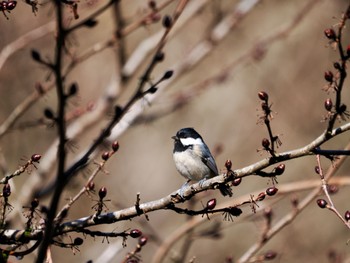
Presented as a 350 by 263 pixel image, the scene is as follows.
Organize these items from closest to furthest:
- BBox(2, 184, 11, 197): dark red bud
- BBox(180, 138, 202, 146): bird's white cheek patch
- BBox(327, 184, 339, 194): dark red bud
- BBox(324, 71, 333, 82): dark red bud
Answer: BBox(324, 71, 333, 82): dark red bud, BBox(2, 184, 11, 197): dark red bud, BBox(327, 184, 339, 194): dark red bud, BBox(180, 138, 202, 146): bird's white cheek patch

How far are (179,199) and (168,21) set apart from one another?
88 cm

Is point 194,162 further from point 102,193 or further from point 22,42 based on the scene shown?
point 102,193

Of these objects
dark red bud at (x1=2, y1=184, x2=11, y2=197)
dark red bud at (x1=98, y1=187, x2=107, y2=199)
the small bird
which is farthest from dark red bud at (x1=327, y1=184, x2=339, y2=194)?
dark red bud at (x1=2, y1=184, x2=11, y2=197)

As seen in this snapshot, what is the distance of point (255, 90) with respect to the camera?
9.55m

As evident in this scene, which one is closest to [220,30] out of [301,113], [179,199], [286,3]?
[179,199]

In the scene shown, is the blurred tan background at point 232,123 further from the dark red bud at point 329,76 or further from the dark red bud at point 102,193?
the dark red bud at point 329,76

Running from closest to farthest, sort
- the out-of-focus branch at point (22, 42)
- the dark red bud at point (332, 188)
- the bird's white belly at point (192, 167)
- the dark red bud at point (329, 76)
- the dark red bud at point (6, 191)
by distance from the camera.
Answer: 1. the dark red bud at point (329, 76)
2. the dark red bud at point (6, 191)
3. the dark red bud at point (332, 188)
4. the out-of-focus branch at point (22, 42)
5. the bird's white belly at point (192, 167)

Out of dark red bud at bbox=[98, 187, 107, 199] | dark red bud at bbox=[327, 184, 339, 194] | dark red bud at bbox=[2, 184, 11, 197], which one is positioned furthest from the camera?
dark red bud at bbox=[327, 184, 339, 194]

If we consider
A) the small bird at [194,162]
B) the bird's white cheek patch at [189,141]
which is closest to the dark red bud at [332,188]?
the small bird at [194,162]

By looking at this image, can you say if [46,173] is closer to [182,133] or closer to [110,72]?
[182,133]

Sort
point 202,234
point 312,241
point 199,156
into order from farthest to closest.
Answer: point 312,241
point 199,156
point 202,234

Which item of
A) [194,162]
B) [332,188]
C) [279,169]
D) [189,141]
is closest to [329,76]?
[279,169]

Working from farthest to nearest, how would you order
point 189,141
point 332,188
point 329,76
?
point 189,141, point 332,188, point 329,76

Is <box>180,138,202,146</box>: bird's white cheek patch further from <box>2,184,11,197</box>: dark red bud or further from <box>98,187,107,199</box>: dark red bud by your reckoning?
<box>2,184,11,197</box>: dark red bud
